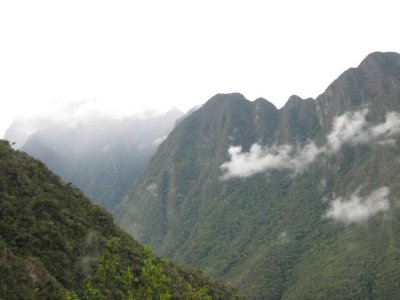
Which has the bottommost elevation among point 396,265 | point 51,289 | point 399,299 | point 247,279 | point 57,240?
point 51,289

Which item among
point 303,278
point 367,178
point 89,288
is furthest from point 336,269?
point 89,288

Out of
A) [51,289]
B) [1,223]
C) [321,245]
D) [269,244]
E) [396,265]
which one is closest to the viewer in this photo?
[51,289]

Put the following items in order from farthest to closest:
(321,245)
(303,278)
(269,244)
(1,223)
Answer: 1. (269,244)
2. (321,245)
3. (303,278)
4. (1,223)

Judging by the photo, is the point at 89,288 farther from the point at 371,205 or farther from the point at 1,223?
the point at 371,205

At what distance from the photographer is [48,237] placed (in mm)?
54062

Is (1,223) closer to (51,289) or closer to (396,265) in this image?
(51,289)

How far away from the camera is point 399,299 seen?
137 m

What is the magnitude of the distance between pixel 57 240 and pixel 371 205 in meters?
150

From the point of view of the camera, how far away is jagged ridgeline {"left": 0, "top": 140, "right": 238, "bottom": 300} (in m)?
45.9

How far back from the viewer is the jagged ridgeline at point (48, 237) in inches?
1807

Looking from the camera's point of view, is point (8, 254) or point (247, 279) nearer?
point (8, 254)

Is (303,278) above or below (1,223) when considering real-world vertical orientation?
above

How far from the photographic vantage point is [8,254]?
154 ft

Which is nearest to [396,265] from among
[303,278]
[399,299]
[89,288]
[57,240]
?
[399,299]
